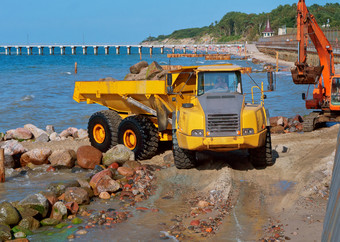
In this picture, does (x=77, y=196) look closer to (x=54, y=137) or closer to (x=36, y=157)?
(x=36, y=157)

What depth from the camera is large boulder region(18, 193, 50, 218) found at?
868 cm

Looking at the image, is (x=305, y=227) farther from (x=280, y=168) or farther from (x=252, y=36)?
(x=252, y=36)

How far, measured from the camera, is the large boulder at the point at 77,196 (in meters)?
9.41

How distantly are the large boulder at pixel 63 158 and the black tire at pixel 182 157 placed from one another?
340cm

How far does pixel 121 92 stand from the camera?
43.8 feet

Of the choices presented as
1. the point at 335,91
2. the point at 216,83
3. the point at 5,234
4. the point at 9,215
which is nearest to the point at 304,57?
the point at 335,91

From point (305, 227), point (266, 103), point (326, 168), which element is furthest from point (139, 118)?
point (266, 103)

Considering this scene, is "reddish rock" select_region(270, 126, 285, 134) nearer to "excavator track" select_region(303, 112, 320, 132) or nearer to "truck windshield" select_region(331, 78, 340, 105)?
"excavator track" select_region(303, 112, 320, 132)

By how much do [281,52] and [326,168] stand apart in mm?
73722

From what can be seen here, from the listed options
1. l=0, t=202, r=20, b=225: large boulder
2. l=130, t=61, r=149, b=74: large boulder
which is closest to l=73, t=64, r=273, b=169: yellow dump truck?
l=130, t=61, r=149, b=74: large boulder

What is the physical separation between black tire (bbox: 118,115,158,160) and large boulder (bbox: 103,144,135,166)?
1.31 feet

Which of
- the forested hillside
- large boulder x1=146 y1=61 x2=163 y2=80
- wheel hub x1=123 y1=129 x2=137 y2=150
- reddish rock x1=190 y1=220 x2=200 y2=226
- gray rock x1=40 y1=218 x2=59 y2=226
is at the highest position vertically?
the forested hillside

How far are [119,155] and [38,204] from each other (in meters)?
3.96

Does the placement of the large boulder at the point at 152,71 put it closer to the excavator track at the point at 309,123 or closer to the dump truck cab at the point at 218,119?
the dump truck cab at the point at 218,119
